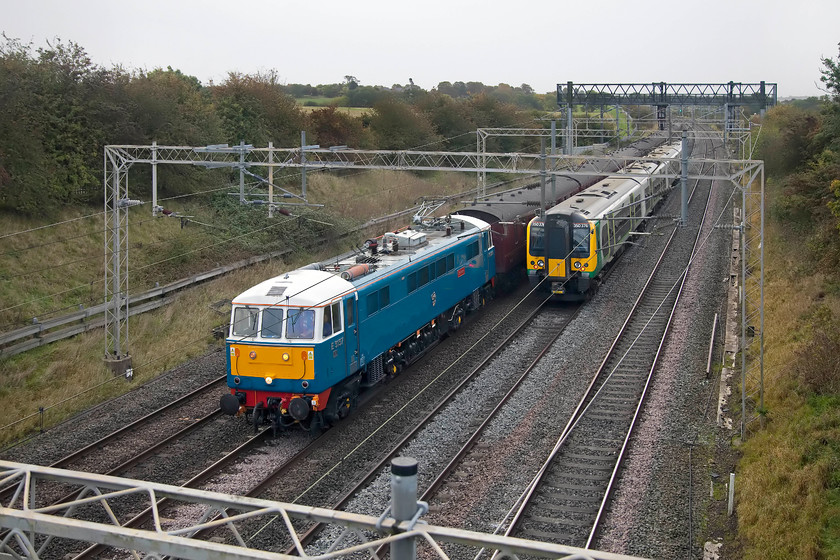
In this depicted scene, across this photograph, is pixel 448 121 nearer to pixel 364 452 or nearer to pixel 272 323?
pixel 272 323

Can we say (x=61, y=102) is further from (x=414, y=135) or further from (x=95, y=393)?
(x=414, y=135)

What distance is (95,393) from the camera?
19.4m

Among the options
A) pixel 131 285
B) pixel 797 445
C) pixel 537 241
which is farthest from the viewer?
pixel 131 285

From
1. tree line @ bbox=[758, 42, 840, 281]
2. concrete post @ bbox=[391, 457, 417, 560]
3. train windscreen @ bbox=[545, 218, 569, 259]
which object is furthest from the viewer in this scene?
train windscreen @ bbox=[545, 218, 569, 259]

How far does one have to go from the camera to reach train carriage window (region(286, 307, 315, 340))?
1576 centimetres

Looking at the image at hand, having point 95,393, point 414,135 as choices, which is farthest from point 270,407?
point 414,135

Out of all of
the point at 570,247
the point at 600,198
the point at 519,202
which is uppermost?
the point at 600,198

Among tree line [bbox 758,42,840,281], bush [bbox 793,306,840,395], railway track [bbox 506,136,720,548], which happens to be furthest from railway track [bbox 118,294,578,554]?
tree line [bbox 758,42,840,281]

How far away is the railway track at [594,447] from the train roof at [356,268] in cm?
509

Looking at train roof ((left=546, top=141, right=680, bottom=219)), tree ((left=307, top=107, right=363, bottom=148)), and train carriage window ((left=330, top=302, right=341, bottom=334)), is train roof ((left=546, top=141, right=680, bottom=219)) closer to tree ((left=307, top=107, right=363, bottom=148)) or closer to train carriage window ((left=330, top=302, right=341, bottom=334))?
train carriage window ((left=330, top=302, right=341, bottom=334))

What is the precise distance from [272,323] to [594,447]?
21.2ft

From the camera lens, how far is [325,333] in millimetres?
15906

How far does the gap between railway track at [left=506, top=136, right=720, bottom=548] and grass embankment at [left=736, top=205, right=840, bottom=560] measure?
2215 millimetres

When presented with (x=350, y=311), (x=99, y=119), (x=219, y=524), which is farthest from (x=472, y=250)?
(x=219, y=524)
